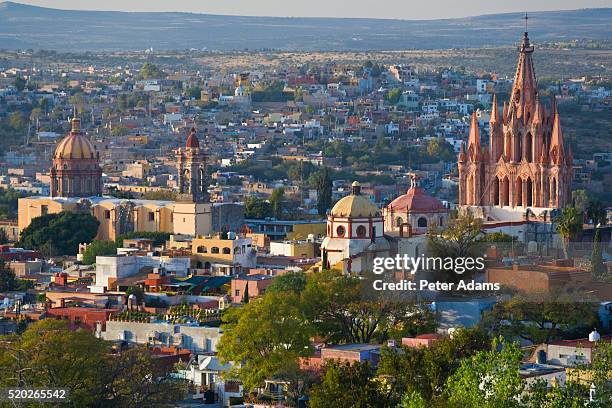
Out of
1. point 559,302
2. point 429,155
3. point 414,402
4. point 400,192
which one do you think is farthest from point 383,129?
point 414,402

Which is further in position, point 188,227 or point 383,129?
point 383,129

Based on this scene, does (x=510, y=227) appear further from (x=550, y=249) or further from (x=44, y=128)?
(x=44, y=128)

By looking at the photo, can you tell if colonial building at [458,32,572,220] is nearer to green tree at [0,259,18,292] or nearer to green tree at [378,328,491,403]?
green tree at [0,259,18,292]

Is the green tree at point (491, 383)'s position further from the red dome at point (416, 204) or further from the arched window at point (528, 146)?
the arched window at point (528, 146)

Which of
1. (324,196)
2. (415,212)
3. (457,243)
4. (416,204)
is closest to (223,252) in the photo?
(415,212)

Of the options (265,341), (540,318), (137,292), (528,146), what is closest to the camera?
(265,341)

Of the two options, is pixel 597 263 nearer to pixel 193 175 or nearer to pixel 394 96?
pixel 193 175
